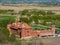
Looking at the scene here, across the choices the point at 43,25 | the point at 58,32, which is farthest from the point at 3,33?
the point at 43,25

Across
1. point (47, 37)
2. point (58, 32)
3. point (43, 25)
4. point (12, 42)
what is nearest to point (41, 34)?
point (47, 37)

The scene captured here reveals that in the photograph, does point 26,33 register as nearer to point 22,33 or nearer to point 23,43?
point 22,33

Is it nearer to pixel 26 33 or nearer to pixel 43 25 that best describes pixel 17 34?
pixel 26 33

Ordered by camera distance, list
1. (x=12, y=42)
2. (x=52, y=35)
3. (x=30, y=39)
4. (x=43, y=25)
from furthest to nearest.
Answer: (x=43, y=25), (x=52, y=35), (x=30, y=39), (x=12, y=42)

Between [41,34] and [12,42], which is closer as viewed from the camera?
[12,42]

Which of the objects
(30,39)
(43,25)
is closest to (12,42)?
(30,39)

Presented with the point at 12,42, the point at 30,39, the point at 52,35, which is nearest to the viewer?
the point at 12,42

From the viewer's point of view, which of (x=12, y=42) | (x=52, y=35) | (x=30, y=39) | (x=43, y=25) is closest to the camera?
(x=12, y=42)

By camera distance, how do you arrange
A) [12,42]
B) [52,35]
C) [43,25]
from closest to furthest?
[12,42]
[52,35]
[43,25]

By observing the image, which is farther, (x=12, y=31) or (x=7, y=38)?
(x=12, y=31)
